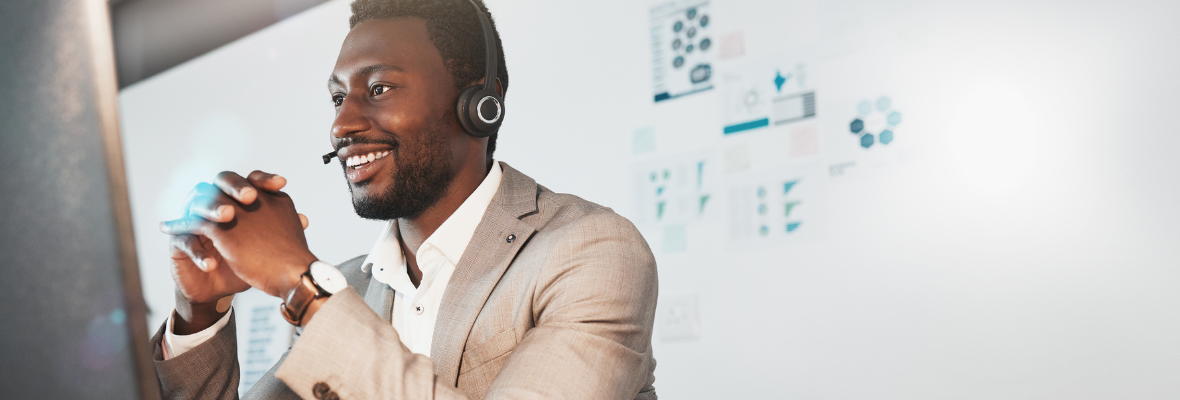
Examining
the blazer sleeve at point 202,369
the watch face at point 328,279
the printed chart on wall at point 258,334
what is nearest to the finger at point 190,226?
the watch face at point 328,279

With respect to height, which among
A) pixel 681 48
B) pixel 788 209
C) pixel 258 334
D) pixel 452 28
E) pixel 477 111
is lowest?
pixel 258 334

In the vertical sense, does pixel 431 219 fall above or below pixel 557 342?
above

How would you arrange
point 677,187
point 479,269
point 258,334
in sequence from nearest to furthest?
1. point 479,269
2. point 677,187
3. point 258,334

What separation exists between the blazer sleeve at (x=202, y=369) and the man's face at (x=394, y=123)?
27 centimetres

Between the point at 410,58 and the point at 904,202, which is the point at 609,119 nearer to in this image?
the point at 904,202

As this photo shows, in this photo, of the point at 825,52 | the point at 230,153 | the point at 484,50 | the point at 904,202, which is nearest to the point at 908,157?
the point at 904,202

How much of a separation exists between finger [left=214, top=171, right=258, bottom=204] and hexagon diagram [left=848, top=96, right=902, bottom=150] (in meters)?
1.44

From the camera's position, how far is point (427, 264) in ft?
4.08

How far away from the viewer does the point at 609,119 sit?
236cm

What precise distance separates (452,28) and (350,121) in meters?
0.24

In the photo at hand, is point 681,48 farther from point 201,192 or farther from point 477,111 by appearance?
point 201,192

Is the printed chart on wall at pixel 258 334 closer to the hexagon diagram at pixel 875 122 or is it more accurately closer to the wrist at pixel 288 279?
the hexagon diagram at pixel 875 122

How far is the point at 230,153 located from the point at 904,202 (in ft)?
8.37

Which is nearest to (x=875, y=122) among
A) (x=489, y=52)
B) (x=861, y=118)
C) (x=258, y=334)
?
(x=861, y=118)
